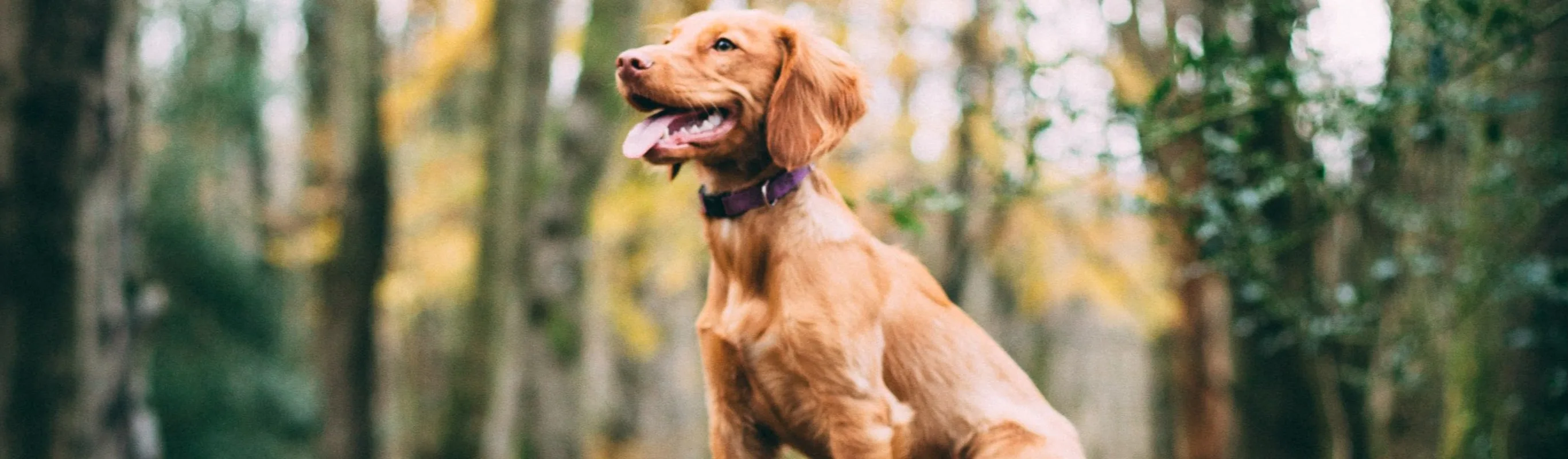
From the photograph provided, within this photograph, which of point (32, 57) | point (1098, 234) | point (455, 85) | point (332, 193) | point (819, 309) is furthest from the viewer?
point (455, 85)

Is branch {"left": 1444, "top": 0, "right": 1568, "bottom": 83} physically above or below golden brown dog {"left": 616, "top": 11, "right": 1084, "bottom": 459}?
above

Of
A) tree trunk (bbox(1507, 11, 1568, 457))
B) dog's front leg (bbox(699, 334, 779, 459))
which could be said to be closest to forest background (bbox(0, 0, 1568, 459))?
tree trunk (bbox(1507, 11, 1568, 457))

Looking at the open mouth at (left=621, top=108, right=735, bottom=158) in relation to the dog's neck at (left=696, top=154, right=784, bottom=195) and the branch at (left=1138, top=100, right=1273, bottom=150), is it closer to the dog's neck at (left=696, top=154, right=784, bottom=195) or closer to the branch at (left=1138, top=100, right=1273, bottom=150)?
the dog's neck at (left=696, top=154, right=784, bottom=195)

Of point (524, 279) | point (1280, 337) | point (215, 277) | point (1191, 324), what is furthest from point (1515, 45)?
point (215, 277)

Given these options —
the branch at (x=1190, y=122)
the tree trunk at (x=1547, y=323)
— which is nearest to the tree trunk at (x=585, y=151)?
the branch at (x=1190, y=122)

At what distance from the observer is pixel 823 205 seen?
2521 millimetres

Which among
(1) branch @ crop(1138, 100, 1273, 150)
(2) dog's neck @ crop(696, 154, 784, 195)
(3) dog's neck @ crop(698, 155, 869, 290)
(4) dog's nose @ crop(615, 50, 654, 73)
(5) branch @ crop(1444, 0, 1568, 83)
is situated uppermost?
(5) branch @ crop(1444, 0, 1568, 83)

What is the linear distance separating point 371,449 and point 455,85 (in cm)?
712

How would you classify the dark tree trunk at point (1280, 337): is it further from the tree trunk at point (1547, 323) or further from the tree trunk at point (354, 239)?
the tree trunk at point (354, 239)

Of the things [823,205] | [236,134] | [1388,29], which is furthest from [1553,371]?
[236,134]

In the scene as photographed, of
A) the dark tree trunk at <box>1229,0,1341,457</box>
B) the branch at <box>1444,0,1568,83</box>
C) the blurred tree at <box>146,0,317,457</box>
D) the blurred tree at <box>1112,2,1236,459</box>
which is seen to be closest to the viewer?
the branch at <box>1444,0,1568,83</box>

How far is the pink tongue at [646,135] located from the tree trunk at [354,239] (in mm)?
7865

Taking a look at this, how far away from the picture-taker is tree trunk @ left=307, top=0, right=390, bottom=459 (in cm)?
969

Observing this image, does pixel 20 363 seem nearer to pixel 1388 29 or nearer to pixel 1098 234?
pixel 1388 29
